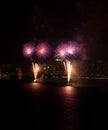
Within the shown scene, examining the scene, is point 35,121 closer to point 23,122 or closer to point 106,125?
point 23,122

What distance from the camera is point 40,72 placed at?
173 m

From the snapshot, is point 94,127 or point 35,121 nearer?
→ point 94,127

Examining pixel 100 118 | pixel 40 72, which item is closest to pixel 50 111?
pixel 100 118

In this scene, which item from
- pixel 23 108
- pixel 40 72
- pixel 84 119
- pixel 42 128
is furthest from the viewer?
pixel 40 72

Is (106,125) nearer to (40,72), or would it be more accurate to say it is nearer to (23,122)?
(23,122)

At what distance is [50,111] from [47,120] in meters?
8.19

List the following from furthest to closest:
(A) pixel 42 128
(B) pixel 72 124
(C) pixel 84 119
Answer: (C) pixel 84 119
(B) pixel 72 124
(A) pixel 42 128

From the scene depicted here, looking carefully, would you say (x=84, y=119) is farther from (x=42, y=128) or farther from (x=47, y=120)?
(x=42, y=128)

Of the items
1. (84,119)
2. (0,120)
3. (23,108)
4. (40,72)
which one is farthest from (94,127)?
(40,72)

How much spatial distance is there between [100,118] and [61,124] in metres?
6.67

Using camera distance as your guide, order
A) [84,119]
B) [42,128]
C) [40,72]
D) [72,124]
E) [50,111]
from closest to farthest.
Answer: [42,128] < [72,124] < [84,119] < [50,111] < [40,72]

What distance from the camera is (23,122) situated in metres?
37.9

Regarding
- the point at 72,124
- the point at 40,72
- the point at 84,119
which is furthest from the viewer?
the point at 40,72

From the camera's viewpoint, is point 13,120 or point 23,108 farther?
point 23,108
